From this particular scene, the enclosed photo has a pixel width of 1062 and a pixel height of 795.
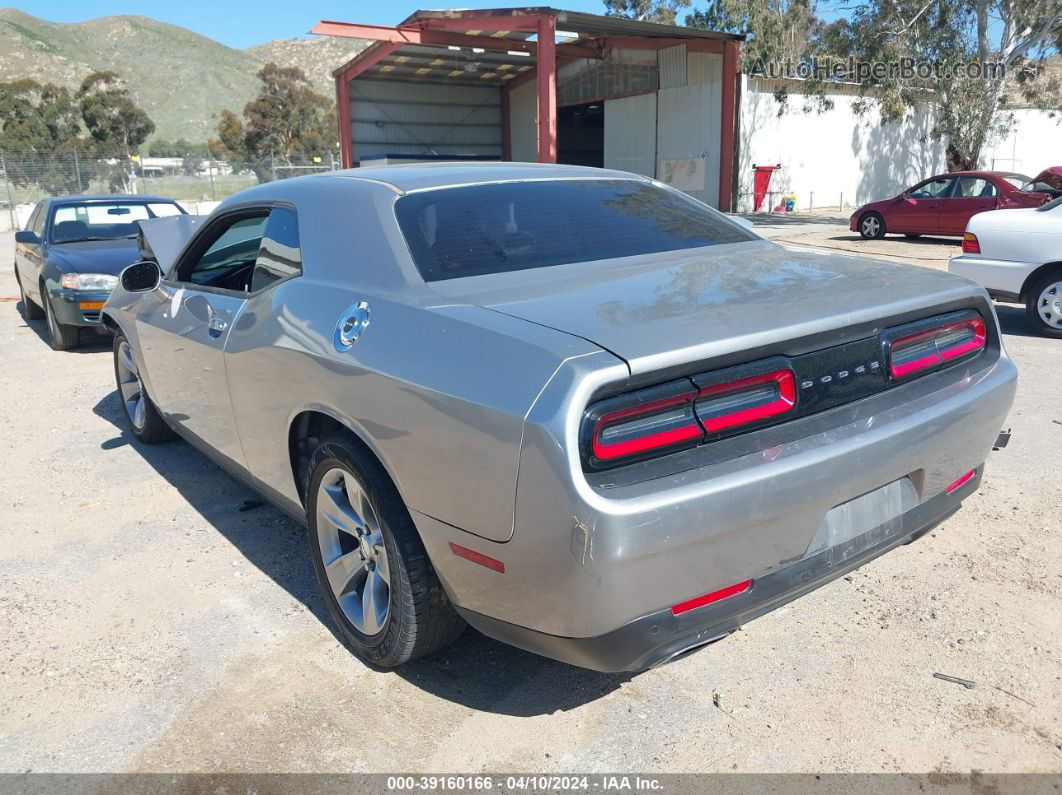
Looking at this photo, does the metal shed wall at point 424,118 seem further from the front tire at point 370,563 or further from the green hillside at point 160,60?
the green hillside at point 160,60

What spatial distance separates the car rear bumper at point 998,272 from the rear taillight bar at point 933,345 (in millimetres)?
5543

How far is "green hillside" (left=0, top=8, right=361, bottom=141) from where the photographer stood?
12625cm

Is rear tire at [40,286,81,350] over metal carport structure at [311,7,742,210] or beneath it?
beneath

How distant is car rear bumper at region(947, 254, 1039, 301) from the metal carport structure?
14663mm

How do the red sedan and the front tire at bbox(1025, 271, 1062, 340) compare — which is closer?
the front tire at bbox(1025, 271, 1062, 340)

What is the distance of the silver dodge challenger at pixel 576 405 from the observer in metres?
2.14

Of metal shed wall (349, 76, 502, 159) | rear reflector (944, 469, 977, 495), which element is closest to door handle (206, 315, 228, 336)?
rear reflector (944, 469, 977, 495)

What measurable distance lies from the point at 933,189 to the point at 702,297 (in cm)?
1711

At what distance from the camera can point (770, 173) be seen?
86.2ft

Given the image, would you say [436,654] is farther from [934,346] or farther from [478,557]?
[934,346]

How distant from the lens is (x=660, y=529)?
211 cm

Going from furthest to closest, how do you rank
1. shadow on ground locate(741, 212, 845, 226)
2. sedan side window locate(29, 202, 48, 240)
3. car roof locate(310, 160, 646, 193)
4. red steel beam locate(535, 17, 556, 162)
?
1. shadow on ground locate(741, 212, 845, 226)
2. red steel beam locate(535, 17, 556, 162)
3. sedan side window locate(29, 202, 48, 240)
4. car roof locate(310, 160, 646, 193)

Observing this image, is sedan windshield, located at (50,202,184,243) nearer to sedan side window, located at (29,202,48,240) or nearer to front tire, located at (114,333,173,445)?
sedan side window, located at (29,202,48,240)

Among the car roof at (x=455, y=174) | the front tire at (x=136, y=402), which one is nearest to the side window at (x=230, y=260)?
the car roof at (x=455, y=174)
